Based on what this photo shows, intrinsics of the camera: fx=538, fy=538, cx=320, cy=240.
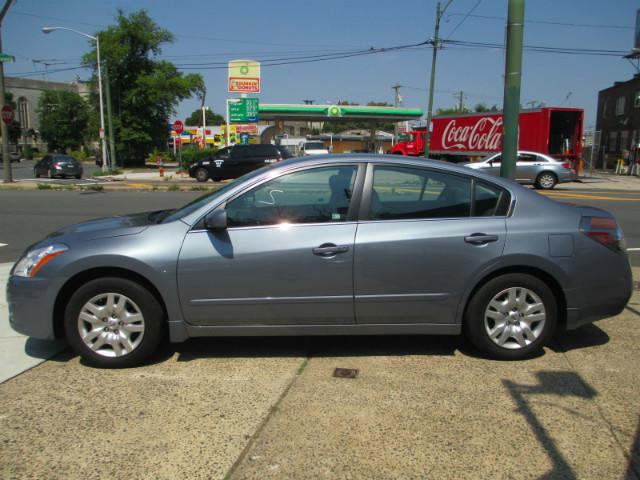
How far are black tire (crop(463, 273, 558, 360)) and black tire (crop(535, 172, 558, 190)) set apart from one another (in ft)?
66.5

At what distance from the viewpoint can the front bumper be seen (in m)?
3.85

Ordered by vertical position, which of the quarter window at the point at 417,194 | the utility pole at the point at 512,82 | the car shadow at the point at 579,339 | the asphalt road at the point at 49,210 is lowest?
the asphalt road at the point at 49,210

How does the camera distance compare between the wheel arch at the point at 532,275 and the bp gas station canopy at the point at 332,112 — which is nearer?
the wheel arch at the point at 532,275

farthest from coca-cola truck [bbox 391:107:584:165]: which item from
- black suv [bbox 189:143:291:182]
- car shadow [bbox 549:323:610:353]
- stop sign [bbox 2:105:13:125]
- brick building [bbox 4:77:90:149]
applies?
brick building [bbox 4:77:90:149]

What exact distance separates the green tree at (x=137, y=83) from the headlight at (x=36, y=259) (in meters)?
47.6

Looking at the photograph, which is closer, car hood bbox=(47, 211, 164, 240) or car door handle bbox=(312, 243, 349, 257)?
car door handle bbox=(312, 243, 349, 257)

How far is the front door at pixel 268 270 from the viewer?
382 centimetres

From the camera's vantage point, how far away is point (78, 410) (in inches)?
132

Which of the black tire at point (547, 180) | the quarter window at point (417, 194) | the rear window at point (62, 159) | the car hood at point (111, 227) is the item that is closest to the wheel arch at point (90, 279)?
the car hood at point (111, 227)

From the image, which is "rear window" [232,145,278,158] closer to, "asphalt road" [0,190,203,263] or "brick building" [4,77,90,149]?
"asphalt road" [0,190,203,263]

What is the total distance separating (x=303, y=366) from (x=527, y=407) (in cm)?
156

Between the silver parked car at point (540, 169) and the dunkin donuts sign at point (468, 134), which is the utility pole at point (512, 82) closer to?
the silver parked car at point (540, 169)

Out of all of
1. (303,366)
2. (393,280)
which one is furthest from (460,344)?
(303,366)

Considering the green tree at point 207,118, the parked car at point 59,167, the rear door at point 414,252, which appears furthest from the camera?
the green tree at point 207,118
